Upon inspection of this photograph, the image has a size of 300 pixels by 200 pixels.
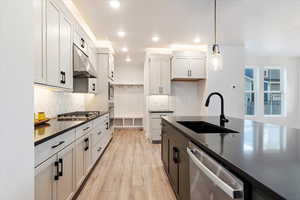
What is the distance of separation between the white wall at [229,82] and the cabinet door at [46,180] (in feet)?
14.0

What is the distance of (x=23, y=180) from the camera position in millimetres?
878

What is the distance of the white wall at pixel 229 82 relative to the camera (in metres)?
4.97

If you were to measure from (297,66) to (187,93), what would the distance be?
4556 millimetres

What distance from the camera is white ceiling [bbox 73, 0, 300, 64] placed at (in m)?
2.94

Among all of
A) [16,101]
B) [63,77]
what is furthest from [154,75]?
[16,101]

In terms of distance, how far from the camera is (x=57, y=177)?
1.60 meters

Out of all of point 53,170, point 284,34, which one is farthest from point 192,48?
point 53,170

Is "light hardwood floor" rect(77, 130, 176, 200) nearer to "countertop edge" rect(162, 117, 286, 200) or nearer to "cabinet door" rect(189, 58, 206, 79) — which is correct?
"countertop edge" rect(162, 117, 286, 200)

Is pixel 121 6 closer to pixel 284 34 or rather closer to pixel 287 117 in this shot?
pixel 284 34

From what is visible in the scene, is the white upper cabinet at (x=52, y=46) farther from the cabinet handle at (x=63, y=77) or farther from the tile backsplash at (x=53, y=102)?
the tile backsplash at (x=53, y=102)

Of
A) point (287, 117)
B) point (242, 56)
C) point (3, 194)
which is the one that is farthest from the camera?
point (287, 117)

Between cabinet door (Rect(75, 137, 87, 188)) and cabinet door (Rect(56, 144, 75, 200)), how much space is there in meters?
0.15

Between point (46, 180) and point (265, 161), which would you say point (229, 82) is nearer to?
point (265, 161)

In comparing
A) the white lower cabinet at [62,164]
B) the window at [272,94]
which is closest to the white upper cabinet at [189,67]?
the window at [272,94]
